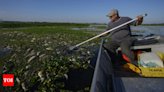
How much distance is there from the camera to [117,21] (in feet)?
11.4

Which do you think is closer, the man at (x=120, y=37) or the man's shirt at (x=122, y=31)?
the man at (x=120, y=37)

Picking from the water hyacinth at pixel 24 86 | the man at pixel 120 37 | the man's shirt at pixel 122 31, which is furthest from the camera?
the man's shirt at pixel 122 31

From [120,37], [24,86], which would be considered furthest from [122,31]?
[24,86]

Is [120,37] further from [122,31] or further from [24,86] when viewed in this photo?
[24,86]

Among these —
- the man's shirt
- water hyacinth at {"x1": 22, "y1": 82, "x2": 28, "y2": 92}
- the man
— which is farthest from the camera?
the man's shirt

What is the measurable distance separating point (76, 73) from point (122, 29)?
2.55 m

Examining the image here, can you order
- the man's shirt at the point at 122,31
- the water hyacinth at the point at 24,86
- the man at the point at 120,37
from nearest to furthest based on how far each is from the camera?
the water hyacinth at the point at 24,86 → the man at the point at 120,37 → the man's shirt at the point at 122,31

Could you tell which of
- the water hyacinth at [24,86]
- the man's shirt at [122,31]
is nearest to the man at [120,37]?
the man's shirt at [122,31]

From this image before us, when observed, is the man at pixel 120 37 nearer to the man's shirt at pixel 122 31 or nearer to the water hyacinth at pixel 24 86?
the man's shirt at pixel 122 31

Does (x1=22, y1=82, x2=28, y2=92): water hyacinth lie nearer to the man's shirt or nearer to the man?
the man

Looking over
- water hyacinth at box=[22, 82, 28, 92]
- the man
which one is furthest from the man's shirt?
water hyacinth at box=[22, 82, 28, 92]

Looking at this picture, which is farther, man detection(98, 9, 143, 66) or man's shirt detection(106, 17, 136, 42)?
→ man's shirt detection(106, 17, 136, 42)

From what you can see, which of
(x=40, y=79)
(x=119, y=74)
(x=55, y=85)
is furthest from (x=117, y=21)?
(x=40, y=79)

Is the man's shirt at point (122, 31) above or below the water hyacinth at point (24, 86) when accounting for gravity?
above
